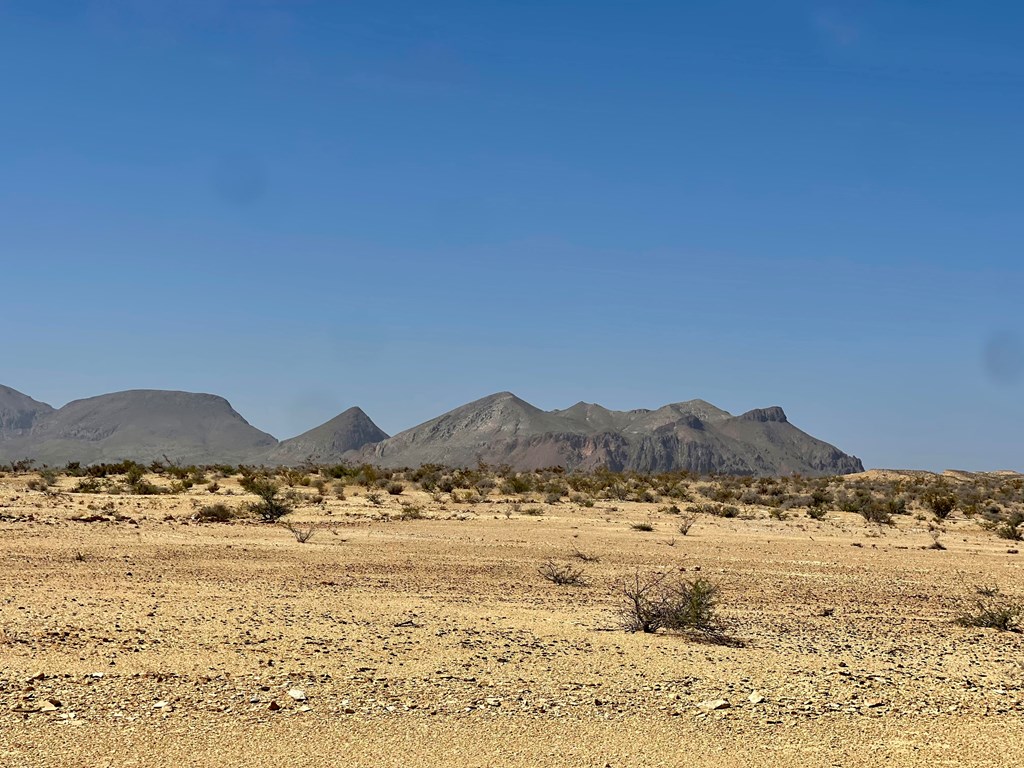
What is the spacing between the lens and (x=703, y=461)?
488ft

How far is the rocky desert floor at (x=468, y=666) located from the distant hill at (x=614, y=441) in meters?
119

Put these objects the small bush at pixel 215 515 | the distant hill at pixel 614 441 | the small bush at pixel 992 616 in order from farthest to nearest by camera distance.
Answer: the distant hill at pixel 614 441, the small bush at pixel 215 515, the small bush at pixel 992 616

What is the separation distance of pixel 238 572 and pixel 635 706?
10.3 meters

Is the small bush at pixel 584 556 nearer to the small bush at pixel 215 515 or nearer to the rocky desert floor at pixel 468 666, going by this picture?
the rocky desert floor at pixel 468 666

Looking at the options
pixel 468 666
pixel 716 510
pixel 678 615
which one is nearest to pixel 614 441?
pixel 716 510

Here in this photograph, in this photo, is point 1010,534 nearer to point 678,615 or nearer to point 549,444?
point 678,615

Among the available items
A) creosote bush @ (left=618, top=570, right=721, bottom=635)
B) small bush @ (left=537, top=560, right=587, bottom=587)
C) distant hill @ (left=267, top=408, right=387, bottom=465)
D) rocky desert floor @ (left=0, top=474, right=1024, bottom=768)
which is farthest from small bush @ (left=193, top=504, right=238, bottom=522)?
distant hill @ (left=267, top=408, right=387, bottom=465)

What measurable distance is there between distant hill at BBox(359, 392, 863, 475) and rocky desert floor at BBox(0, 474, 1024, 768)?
4687 inches

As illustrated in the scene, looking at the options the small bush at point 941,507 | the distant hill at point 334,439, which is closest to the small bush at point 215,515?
the small bush at point 941,507

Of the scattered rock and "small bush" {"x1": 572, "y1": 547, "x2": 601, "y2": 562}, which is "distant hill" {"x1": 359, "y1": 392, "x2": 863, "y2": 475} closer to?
"small bush" {"x1": 572, "y1": 547, "x2": 601, "y2": 562}

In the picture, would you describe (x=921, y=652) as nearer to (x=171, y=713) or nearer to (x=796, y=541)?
(x=171, y=713)

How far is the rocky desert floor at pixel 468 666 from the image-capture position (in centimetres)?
838

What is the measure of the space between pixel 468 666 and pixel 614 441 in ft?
469

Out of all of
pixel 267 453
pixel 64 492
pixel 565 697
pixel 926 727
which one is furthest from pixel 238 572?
pixel 267 453
